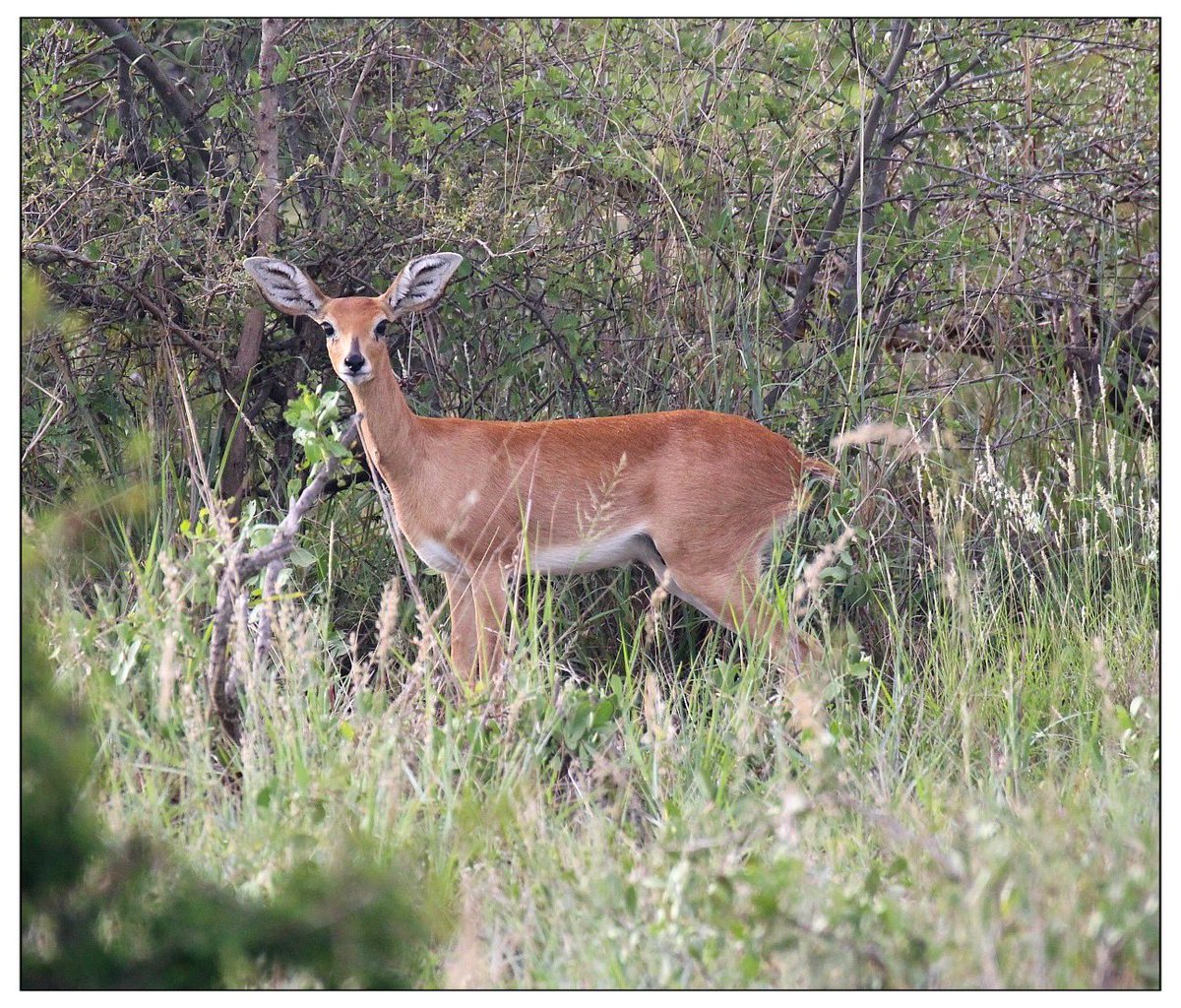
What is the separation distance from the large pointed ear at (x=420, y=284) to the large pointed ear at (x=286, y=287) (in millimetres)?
249

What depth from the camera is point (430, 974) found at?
271cm

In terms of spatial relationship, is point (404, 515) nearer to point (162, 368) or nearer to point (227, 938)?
point (162, 368)

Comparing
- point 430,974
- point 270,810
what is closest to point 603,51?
point 270,810

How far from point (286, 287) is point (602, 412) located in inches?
59.4

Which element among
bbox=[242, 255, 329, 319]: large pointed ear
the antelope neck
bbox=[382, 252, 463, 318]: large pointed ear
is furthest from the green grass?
bbox=[382, 252, 463, 318]: large pointed ear

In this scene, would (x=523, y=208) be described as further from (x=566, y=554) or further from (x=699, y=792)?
(x=699, y=792)

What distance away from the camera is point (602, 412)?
18.8 ft

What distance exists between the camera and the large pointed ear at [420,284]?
4.71 metres

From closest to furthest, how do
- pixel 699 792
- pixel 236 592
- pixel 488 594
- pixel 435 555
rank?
pixel 236 592 < pixel 699 792 < pixel 488 594 < pixel 435 555

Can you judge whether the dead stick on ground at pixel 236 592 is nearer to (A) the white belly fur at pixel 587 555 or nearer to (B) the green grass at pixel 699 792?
(B) the green grass at pixel 699 792

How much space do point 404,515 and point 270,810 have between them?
2.12m

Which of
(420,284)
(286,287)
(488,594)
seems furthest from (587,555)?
(286,287)

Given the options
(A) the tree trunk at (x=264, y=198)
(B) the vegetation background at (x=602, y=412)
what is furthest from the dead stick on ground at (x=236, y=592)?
(A) the tree trunk at (x=264, y=198)

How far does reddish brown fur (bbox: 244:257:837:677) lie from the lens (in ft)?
16.3
